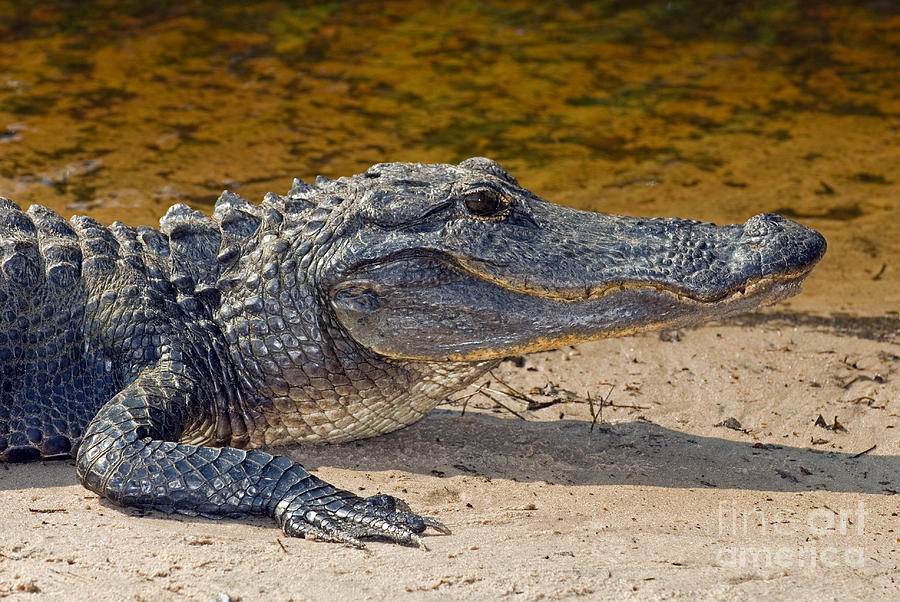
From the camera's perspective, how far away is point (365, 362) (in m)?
4.18

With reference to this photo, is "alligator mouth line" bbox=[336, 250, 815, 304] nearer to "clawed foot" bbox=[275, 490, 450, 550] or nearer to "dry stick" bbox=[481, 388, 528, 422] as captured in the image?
"clawed foot" bbox=[275, 490, 450, 550]

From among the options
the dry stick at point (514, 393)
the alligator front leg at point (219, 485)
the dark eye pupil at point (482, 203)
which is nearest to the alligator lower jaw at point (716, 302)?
the dark eye pupil at point (482, 203)

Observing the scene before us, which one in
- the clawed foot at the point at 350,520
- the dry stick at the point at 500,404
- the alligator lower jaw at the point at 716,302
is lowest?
the dry stick at the point at 500,404

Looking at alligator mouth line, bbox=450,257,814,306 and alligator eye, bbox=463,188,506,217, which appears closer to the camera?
alligator mouth line, bbox=450,257,814,306

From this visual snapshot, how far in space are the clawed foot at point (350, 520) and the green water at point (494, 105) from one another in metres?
3.84

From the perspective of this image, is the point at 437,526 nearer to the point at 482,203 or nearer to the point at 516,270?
the point at 516,270

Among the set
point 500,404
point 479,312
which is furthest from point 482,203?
point 500,404

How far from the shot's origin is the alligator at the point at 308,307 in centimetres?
380

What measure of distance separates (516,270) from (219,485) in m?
1.35

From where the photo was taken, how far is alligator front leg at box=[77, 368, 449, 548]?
3.51 metres

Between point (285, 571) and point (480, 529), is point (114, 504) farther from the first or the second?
point (480, 529)

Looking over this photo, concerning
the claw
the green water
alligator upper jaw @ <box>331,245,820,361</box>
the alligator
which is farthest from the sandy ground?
the green water

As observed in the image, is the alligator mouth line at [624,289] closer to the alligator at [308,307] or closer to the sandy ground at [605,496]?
the alligator at [308,307]

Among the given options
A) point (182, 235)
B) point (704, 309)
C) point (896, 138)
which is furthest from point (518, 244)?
point (896, 138)
